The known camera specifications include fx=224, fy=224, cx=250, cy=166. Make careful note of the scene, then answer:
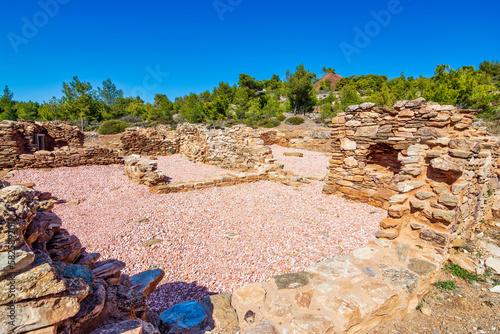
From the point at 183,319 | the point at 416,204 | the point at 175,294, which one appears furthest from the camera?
the point at 416,204

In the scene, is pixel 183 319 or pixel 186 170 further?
pixel 186 170

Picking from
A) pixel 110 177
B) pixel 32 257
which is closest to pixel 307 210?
pixel 32 257

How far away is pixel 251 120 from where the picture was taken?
31.2 m

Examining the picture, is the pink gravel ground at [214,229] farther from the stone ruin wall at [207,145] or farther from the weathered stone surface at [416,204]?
the stone ruin wall at [207,145]

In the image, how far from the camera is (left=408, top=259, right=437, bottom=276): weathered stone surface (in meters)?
2.98

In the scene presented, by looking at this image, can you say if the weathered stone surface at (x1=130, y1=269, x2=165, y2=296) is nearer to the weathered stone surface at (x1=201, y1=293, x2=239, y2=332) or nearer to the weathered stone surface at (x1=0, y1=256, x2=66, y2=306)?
the weathered stone surface at (x1=201, y1=293, x2=239, y2=332)

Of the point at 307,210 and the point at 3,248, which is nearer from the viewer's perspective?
the point at 3,248

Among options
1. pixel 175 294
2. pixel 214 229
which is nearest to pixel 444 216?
pixel 214 229

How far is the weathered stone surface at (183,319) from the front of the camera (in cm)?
208

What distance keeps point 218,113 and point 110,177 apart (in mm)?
22341

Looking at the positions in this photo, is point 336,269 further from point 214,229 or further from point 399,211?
point 214,229

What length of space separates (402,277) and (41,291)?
3.50 meters

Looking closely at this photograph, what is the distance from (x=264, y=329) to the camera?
6.75 ft

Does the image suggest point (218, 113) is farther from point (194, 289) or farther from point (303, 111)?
point (194, 289)
